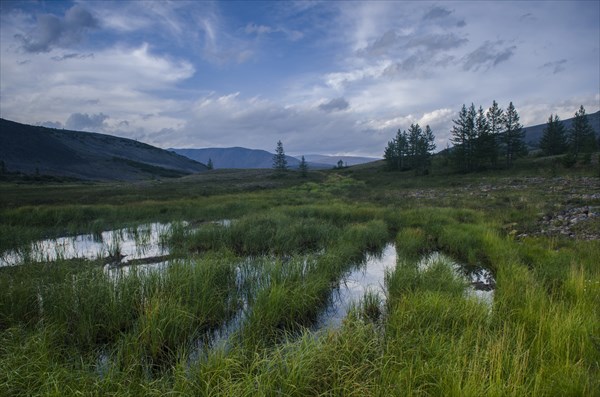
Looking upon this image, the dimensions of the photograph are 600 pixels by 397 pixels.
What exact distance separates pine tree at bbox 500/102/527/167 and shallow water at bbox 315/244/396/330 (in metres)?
63.1

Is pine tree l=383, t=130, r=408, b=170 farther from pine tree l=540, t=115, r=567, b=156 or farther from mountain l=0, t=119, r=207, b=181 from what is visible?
mountain l=0, t=119, r=207, b=181

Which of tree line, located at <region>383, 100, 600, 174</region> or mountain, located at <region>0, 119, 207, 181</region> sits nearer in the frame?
tree line, located at <region>383, 100, 600, 174</region>

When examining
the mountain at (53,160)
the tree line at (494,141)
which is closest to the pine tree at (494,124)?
the tree line at (494,141)

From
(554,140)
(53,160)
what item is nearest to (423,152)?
(554,140)

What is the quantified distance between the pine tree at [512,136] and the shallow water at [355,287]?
63.1 meters

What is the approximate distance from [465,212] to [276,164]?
9999cm

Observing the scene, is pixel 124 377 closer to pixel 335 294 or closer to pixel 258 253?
pixel 335 294

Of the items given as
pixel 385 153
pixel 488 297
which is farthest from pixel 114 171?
pixel 488 297

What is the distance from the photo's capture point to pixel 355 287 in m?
8.60

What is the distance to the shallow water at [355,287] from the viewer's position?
673 cm

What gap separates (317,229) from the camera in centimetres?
1438

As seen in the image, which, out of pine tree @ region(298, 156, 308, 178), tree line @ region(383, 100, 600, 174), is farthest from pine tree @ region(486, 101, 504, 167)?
pine tree @ region(298, 156, 308, 178)

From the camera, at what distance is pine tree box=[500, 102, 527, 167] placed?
204ft

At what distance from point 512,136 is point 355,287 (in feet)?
231
